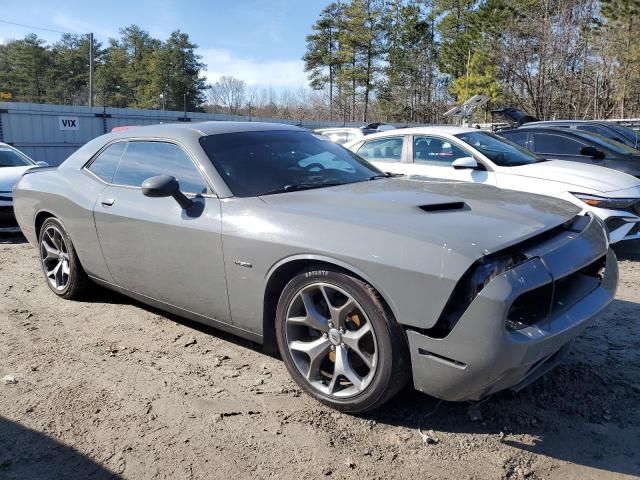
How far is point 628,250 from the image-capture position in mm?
6418

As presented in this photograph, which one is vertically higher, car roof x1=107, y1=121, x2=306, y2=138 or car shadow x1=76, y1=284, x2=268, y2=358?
car roof x1=107, y1=121, x2=306, y2=138

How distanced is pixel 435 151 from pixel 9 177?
6336mm

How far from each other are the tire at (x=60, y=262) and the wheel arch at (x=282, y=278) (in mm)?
2197

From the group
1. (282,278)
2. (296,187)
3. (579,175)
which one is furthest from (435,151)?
(282,278)

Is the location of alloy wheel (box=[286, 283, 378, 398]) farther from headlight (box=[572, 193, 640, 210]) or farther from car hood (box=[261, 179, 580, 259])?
headlight (box=[572, 193, 640, 210])

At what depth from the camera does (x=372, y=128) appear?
15.0 meters

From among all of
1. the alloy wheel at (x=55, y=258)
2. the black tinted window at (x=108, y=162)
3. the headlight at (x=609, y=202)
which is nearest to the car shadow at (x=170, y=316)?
the alloy wheel at (x=55, y=258)

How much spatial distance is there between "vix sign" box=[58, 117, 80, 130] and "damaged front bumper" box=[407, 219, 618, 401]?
17.9 m

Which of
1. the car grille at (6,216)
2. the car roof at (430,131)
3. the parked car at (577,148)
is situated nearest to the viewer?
the car roof at (430,131)

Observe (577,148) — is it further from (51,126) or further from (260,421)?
(51,126)

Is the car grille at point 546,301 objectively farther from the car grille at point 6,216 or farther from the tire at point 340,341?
the car grille at point 6,216

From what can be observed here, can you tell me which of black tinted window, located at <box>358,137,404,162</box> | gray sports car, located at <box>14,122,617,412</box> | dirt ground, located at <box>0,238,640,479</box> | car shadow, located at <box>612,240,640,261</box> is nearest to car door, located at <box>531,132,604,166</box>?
car shadow, located at <box>612,240,640,261</box>

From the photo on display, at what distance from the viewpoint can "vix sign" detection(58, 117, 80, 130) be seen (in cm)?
1712

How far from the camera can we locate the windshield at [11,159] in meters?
8.58
